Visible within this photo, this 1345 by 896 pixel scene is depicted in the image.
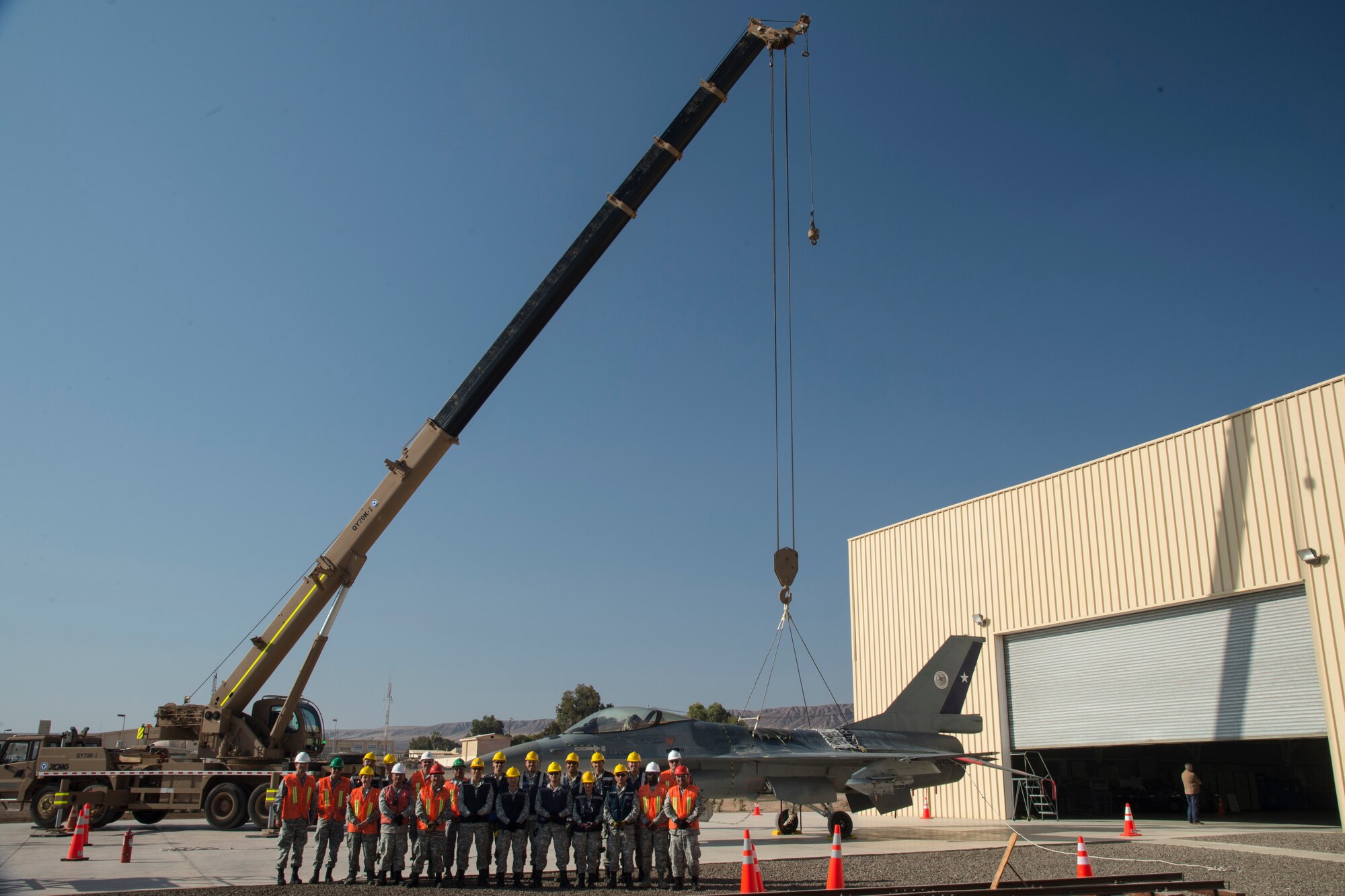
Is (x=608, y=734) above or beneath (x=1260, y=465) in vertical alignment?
beneath

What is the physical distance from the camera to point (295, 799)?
34.2 feet

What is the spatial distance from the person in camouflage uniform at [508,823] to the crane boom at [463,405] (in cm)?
737

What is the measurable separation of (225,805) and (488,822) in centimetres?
926

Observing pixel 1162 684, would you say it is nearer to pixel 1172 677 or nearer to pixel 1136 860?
pixel 1172 677

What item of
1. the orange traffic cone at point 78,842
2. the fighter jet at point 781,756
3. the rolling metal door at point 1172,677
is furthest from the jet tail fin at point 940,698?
the orange traffic cone at point 78,842

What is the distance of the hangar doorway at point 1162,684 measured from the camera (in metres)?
17.2

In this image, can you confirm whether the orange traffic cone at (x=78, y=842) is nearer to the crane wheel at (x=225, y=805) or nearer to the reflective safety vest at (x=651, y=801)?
the crane wheel at (x=225, y=805)

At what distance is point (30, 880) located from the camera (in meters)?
10.2

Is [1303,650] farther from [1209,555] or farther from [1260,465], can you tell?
[1260,465]

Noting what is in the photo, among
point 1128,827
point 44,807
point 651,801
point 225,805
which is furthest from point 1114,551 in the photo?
point 44,807

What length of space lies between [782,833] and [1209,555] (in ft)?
35.2

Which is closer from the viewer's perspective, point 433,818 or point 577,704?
point 433,818

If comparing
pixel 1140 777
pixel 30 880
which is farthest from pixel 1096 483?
pixel 30 880

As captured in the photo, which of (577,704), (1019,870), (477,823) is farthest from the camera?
(577,704)
